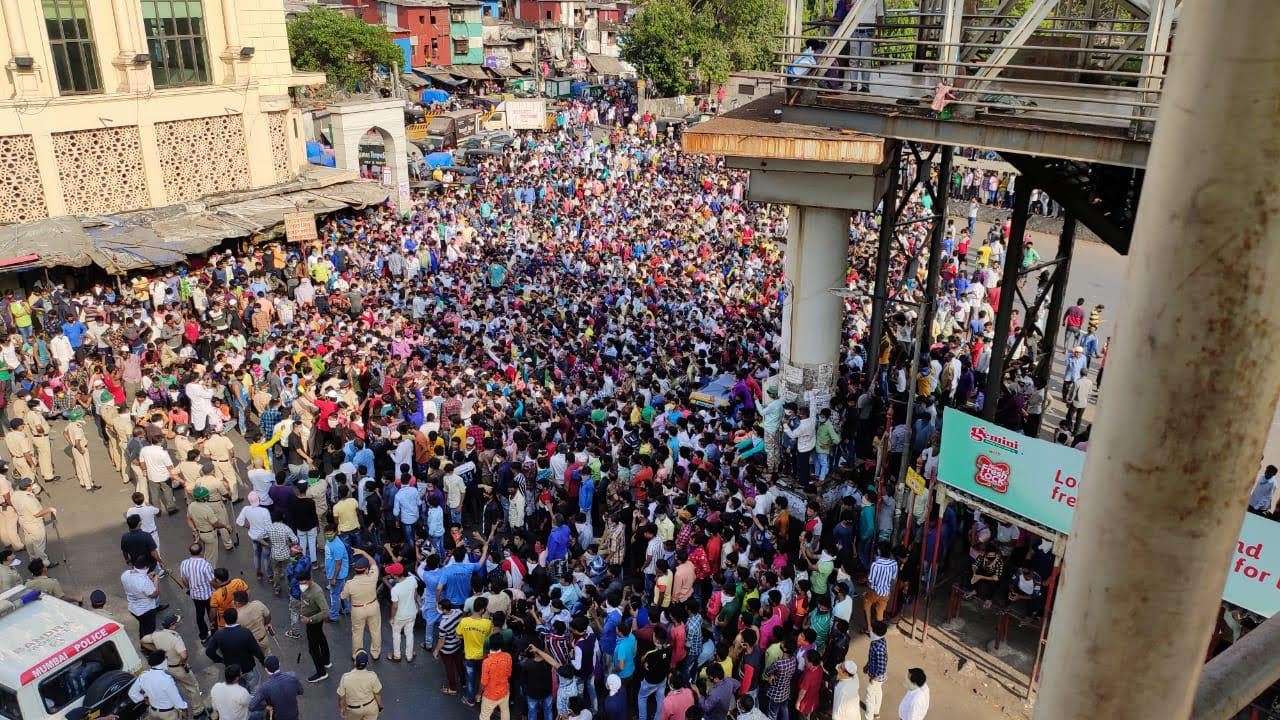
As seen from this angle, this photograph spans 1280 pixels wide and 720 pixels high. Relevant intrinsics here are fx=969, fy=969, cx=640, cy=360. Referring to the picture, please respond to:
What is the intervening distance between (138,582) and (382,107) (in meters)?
21.2

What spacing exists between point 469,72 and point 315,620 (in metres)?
63.4

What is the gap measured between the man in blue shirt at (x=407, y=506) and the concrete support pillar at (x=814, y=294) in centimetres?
529

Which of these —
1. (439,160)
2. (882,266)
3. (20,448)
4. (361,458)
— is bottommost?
(20,448)

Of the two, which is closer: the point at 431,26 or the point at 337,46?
the point at 337,46

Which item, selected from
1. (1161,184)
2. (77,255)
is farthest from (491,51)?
(1161,184)

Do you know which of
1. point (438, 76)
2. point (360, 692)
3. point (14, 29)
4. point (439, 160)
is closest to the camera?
point (360, 692)

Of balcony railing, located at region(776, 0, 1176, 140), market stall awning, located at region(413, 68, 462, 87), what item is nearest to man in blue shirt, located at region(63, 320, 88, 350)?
balcony railing, located at region(776, 0, 1176, 140)

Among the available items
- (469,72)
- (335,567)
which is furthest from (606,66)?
(335,567)

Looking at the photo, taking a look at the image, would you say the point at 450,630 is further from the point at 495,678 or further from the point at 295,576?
the point at 295,576

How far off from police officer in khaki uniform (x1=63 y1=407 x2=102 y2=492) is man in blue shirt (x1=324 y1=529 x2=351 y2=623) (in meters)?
5.11

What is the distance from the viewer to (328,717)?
9.33 metres

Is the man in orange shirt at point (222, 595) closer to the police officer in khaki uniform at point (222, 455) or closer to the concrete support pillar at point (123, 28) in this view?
the police officer in khaki uniform at point (222, 455)

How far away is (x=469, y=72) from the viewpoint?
67.8 m

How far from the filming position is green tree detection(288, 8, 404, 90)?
5462 cm
